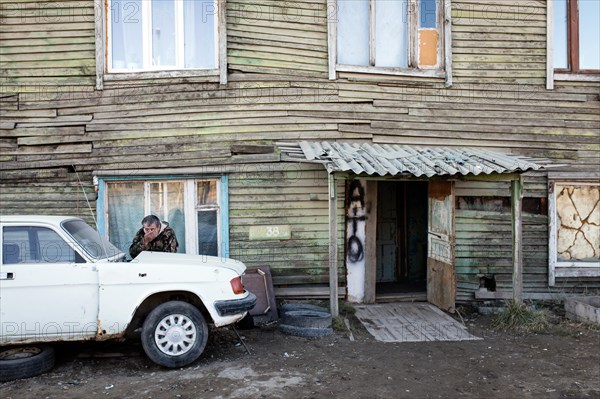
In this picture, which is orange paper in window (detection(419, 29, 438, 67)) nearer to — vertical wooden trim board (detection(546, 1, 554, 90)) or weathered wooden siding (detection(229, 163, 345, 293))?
vertical wooden trim board (detection(546, 1, 554, 90))

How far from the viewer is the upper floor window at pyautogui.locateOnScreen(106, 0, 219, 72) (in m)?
9.16

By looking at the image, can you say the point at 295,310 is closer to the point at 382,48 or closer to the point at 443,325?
the point at 443,325

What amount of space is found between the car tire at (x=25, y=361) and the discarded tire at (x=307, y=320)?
3.13 metres

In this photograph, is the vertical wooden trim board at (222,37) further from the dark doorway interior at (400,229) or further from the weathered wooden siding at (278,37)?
the dark doorway interior at (400,229)

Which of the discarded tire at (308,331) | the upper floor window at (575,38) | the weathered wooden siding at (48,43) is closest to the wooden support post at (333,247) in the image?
the discarded tire at (308,331)

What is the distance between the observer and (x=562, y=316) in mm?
9109

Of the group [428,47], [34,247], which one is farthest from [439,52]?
[34,247]

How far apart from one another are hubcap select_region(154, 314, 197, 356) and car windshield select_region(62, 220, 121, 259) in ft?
3.39

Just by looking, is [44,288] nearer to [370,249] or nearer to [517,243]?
[370,249]

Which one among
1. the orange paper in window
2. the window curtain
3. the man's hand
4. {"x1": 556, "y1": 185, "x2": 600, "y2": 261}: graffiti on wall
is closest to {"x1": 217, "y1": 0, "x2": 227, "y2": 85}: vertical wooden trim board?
the window curtain

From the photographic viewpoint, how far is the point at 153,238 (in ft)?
24.4

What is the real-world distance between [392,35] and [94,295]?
662 cm

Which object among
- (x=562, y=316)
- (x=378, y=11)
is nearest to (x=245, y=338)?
(x=562, y=316)

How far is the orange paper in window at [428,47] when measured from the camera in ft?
31.8
